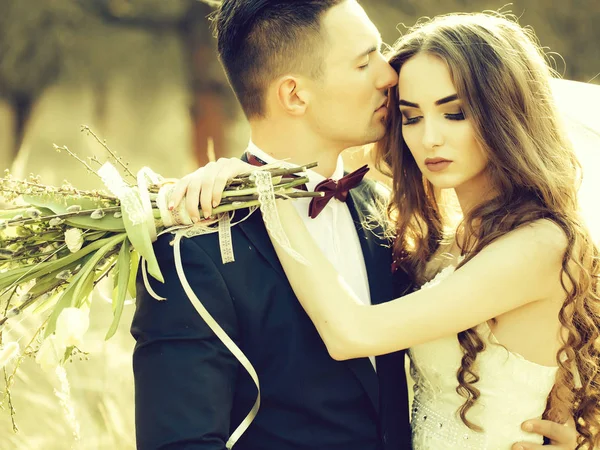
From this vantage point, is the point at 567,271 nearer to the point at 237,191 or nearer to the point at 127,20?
the point at 237,191

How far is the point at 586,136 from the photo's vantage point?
8.32 feet

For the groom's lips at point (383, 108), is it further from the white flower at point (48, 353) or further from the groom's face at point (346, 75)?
the white flower at point (48, 353)

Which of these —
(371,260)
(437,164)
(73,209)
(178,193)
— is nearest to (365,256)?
(371,260)

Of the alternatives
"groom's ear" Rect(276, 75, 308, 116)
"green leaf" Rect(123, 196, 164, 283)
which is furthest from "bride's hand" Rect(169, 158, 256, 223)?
"groom's ear" Rect(276, 75, 308, 116)

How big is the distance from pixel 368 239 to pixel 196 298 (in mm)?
683

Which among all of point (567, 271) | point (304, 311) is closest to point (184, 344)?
point (304, 311)

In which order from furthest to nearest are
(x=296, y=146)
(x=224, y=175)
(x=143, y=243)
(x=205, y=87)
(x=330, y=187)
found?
(x=205, y=87) → (x=296, y=146) → (x=330, y=187) → (x=224, y=175) → (x=143, y=243)

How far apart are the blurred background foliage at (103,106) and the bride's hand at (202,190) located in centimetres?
219

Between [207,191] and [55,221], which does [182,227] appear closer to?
[207,191]

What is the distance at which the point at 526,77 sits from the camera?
2186mm

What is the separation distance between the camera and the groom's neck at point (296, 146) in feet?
7.75

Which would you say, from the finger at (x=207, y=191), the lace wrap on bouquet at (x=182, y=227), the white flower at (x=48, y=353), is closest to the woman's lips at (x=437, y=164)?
the lace wrap on bouquet at (x=182, y=227)

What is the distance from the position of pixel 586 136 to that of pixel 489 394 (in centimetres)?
98

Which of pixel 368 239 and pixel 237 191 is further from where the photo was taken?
pixel 368 239
